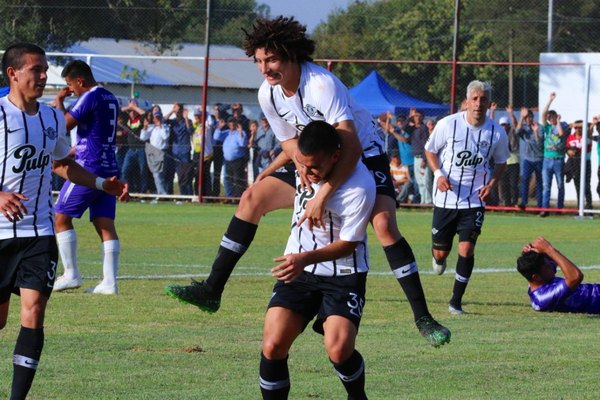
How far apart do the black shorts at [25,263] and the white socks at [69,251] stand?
17.6 feet

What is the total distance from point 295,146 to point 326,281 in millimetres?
1458

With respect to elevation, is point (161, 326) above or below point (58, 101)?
below

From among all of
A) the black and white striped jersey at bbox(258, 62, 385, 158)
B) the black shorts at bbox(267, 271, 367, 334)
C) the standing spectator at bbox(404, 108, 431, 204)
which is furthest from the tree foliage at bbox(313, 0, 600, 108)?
the black shorts at bbox(267, 271, 367, 334)

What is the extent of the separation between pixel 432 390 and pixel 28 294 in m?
2.57

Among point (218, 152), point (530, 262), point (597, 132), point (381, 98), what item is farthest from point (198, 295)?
point (381, 98)

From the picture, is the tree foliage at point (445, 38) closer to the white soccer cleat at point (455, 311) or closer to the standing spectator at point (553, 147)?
the standing spectator at point (553, 147)

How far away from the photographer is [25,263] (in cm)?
743

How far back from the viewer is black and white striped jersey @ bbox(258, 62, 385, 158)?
7.84 metres

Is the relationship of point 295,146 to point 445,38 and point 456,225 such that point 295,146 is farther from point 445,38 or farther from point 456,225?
point 445,38

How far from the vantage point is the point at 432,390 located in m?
8.06

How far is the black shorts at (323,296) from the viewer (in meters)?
6.92

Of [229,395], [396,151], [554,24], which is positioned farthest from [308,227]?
[554,24]

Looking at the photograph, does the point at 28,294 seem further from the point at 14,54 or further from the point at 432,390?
the point at 432,390

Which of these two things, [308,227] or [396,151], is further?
[396,151]
